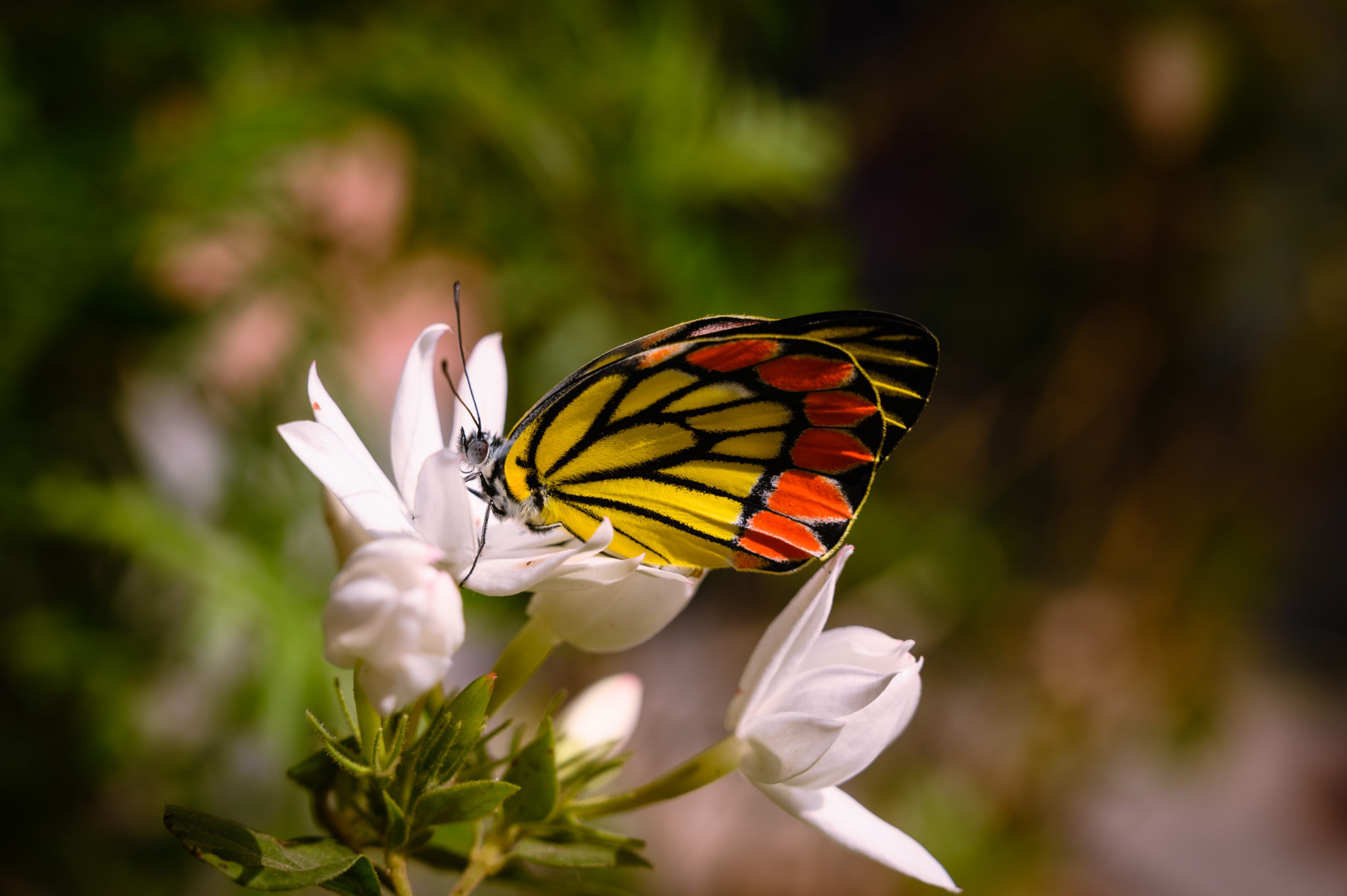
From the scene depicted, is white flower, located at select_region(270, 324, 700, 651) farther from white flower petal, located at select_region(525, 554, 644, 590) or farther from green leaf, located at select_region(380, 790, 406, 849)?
green leaf, located at select_region(380, 790, 406, 849)

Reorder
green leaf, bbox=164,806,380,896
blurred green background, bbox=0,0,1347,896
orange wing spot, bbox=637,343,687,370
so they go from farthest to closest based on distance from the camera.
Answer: blurred green background, bbox=0,0,1347,896 < orange wing spot, bbox=637,343,687,370 < green leaf, bbox=164,806,380,896

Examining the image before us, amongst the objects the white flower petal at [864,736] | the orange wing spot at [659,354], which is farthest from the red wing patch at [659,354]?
the white flower petal at [864,736]

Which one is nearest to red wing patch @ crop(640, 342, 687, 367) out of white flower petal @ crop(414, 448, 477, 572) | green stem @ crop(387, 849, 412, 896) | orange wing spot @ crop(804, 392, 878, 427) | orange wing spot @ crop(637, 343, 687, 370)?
orange wing spot @ crop(637, 343, 687, 370)

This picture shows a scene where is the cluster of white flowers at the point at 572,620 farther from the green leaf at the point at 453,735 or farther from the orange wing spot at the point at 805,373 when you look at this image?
the orange wing spot at the point at 805,373

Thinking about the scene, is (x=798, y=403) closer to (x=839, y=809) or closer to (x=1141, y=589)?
(x=839, y=809)

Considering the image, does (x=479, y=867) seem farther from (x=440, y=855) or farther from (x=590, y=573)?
(x=590, y=573)

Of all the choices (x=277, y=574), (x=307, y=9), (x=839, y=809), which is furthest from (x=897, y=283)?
(x=839, y=809)

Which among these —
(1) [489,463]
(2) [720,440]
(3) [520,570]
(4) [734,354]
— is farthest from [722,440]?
(3) [520,570]
